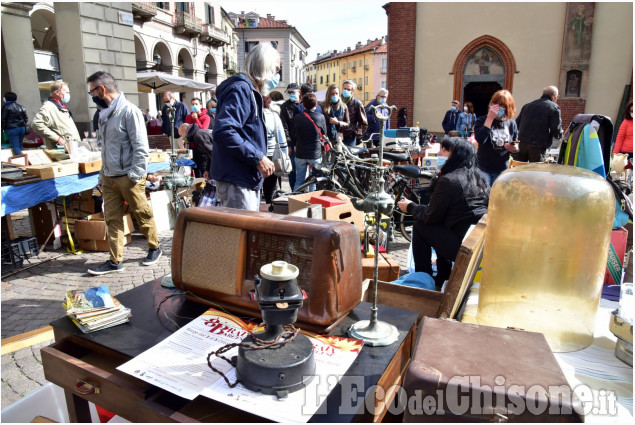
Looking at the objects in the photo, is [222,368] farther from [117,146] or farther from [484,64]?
[484,64]

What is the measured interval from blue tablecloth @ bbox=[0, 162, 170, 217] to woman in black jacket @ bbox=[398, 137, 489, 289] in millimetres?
3745

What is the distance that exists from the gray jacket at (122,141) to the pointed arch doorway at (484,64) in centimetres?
1332

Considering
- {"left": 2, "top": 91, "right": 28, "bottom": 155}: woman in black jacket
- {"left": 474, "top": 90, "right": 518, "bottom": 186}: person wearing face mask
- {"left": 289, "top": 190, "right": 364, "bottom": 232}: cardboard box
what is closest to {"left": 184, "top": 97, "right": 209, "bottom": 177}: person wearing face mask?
{"left": 289, "top": 190, "right": 364, "bottom": 232}: cardboard box

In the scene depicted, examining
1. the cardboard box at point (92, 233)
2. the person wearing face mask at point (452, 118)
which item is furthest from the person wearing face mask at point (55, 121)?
the person wearing face mask at point (452, 118)

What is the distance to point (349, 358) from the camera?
1.32m

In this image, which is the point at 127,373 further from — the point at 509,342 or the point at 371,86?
the point at 371,86

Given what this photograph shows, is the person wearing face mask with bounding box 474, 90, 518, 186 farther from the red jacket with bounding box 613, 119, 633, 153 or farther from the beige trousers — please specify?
the beige trousers

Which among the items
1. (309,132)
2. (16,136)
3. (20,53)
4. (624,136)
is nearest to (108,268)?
(309,132)

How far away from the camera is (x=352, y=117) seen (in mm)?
8547

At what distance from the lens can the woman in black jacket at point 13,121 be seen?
31.2 ft

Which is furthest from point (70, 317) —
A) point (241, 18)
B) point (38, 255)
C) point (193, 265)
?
point (241, 18)

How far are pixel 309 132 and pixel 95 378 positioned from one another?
5.37 m

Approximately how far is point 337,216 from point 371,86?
61.1 m

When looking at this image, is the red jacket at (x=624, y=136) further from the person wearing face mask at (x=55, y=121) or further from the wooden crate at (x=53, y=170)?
the person wearing face mask at (x=55, y=121)
